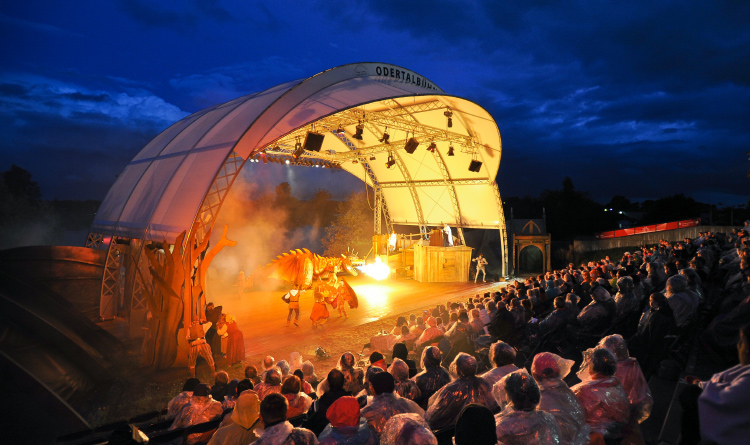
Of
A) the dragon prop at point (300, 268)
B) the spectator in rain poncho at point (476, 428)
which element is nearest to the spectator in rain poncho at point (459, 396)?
the spectator in rain poncho at point (476, 428)

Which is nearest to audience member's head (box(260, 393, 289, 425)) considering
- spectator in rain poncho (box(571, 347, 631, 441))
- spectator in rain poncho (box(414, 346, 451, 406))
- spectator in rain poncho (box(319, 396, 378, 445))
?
spectator in rain poncho (box(319, 396, 378, 445))

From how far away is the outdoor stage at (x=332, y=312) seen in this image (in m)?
9.19

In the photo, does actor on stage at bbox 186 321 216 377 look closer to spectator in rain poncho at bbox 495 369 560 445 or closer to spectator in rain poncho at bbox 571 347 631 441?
spectator in rain poncho at bbox 495 369 560 445

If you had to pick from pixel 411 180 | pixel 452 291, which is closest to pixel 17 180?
pixel 411 180

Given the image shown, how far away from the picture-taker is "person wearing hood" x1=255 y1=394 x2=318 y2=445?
222 cm

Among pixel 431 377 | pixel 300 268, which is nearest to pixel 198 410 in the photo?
pixel 431 377

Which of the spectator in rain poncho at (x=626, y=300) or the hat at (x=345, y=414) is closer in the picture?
the hat at (x=345, y=414)

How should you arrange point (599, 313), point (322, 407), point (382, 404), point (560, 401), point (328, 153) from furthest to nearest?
1. point (328, 153)
2. point (599, 313)
3. point (322, 407)
4. point (382, 404)
5. point (560, 401)

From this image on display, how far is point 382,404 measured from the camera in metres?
2.83

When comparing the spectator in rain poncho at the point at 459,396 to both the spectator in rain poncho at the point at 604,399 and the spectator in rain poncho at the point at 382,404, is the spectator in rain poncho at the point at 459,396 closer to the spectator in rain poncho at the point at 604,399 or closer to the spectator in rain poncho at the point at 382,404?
the spectator in rain poncho at the point at 382,404

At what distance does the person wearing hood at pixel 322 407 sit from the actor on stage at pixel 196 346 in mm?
5212

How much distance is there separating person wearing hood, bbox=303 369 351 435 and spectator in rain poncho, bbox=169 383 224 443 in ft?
3.65

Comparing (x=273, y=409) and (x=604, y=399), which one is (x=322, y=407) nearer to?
(x=273, y=409)

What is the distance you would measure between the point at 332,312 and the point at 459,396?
964 centimetres
